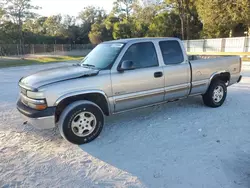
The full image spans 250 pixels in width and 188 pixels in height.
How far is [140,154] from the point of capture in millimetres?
3670

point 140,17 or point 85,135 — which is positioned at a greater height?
point 140,17

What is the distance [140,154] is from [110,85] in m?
1.37

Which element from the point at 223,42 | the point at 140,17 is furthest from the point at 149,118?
the point at 140,17

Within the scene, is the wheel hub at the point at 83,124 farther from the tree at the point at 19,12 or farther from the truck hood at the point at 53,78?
the tree at the point at 19,12

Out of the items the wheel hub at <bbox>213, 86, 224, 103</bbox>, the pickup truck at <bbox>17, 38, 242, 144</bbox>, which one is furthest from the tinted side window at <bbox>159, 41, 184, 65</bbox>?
the wheel hub at <bbox>213, 86, 224, 103</bbox>

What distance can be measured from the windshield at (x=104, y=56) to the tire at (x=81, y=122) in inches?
35.0

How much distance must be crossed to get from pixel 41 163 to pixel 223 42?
81.4 ft

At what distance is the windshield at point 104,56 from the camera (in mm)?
4438

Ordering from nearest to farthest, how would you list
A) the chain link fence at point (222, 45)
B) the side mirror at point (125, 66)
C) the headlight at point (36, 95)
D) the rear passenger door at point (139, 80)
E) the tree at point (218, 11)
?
the headlight at point (36, 95)
the side mirror at point (125, 66)
the rear passenger door at point (139, 80)
the chain link fence at point (222, 45)
the tree at point (218, 11)

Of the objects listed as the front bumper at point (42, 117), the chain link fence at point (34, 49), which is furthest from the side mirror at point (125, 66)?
the chain link fence at point (34, 49)

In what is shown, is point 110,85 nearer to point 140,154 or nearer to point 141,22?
point 140,154

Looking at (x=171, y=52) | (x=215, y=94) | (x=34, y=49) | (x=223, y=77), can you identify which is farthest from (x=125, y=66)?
(x=34, y=49)

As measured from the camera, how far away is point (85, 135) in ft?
13.5

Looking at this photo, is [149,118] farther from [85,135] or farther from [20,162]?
[20,162]
